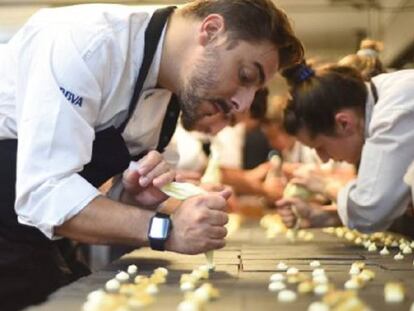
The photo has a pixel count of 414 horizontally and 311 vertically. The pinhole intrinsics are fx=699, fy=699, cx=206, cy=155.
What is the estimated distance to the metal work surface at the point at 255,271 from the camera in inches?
40.9

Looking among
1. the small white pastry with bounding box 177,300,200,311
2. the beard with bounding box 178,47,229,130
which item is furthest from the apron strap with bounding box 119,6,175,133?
the small white pastry with bounding box 177,300,200,311

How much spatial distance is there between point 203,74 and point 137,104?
17 centimetres

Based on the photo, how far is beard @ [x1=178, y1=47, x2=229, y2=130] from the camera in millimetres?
1629

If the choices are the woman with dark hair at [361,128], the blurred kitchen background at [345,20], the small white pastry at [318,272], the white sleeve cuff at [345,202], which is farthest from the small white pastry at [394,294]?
the blurred kitchen background at [345,20]

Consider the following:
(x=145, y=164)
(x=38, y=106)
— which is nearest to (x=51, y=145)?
(x=38, y=106)

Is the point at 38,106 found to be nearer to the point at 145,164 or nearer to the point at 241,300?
the point at 145,164

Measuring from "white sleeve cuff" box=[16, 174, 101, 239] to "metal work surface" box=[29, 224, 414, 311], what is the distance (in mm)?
136

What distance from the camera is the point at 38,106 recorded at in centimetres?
142

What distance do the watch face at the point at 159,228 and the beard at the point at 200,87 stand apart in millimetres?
370

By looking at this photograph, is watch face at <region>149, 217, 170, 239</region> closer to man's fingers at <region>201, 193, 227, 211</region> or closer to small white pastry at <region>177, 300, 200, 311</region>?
man's fingers at <region>201, 193, 227, 211</region>

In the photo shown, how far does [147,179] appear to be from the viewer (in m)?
1.58

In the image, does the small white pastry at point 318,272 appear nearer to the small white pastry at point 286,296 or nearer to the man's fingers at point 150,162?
the small white pastry at point 286,296

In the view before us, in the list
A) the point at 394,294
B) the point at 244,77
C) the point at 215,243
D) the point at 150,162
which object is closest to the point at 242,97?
the point at 244,77

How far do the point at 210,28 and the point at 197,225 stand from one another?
49cm
